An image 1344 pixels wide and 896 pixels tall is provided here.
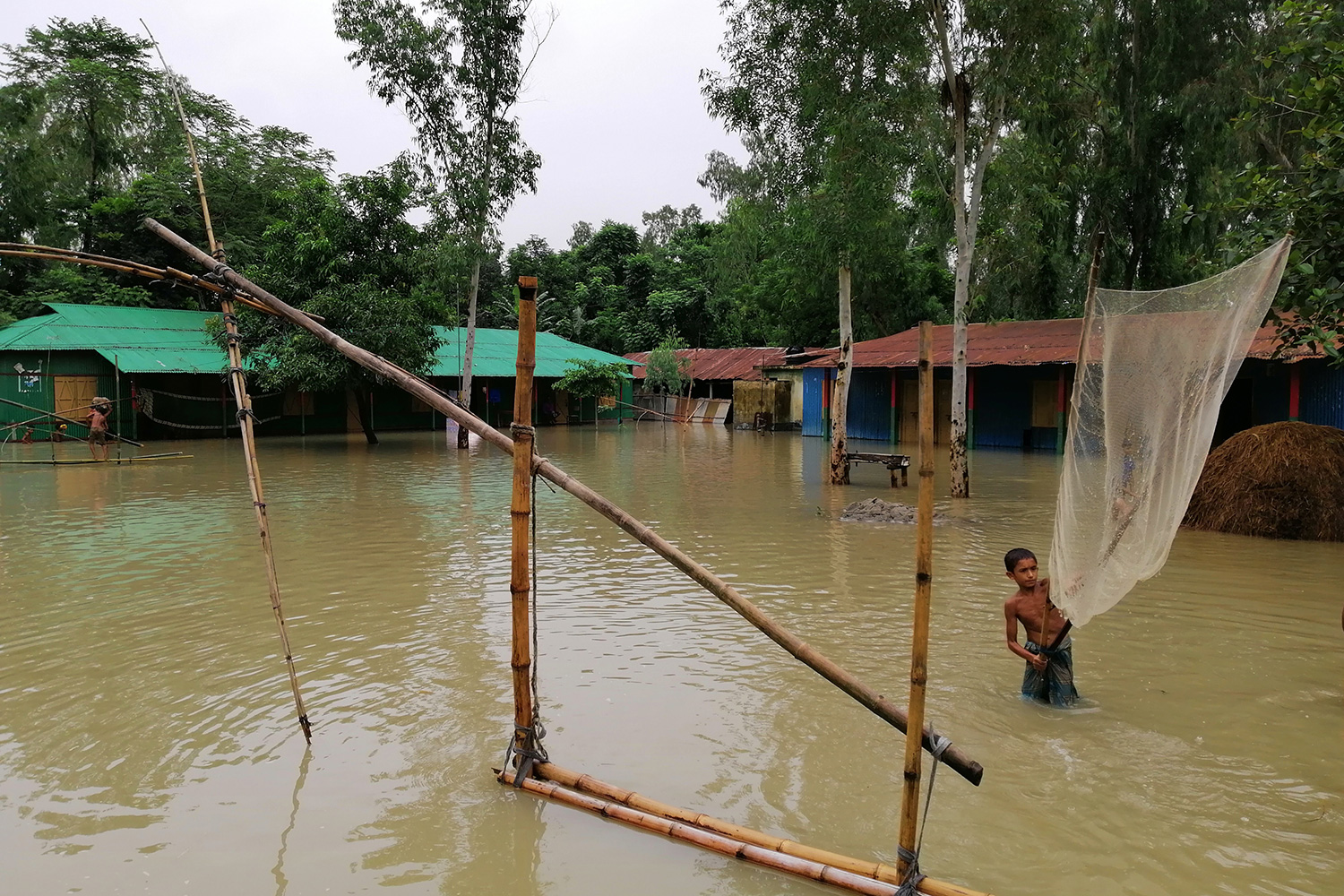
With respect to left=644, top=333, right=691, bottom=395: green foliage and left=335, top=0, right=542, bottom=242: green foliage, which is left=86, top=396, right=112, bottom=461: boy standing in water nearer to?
left=335, top=0, right=542, bottom=242: green foliage

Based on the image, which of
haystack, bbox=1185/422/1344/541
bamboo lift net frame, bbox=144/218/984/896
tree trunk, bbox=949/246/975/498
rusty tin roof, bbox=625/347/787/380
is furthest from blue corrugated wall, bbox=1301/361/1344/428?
rusty tin roof, bbox=625/347/787/380

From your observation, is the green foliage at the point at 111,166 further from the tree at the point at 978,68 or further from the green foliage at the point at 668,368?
the tree at the point at 978,68

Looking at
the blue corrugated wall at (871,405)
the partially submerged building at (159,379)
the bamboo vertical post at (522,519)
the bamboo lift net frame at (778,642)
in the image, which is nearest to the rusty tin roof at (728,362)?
the blue corrugated wall at (871,405)

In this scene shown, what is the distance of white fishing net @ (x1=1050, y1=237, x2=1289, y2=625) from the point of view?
4418mm

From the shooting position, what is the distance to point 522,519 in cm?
414

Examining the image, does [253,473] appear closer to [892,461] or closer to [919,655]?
[919,655]

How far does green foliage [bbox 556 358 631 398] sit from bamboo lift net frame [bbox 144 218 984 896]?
1019 inches

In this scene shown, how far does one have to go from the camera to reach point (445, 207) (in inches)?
898

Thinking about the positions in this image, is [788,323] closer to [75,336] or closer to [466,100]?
[466,100]

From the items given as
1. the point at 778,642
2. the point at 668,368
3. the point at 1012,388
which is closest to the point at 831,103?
the point at 778,642

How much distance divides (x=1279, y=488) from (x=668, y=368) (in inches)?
1008

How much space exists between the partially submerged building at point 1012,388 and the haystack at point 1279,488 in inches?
220

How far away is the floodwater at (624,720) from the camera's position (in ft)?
11.7

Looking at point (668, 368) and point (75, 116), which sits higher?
point (75, 116)
